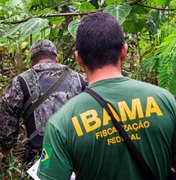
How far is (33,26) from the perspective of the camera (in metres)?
3.35

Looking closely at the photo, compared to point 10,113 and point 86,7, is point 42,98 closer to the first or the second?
point 10,113

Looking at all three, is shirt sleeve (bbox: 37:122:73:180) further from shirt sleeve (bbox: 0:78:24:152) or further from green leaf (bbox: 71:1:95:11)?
shirt sleeve (bbox: 0:78:24:152)

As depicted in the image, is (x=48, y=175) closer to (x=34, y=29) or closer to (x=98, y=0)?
(x=34, y=29)

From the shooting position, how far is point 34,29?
3.32m

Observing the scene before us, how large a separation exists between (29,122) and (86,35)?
203 cm

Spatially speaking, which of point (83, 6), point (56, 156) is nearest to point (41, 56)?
point (83, 6)

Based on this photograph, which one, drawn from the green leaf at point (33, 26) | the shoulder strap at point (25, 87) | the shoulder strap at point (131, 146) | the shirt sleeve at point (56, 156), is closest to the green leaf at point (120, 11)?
the green leaf at point (33, 26)

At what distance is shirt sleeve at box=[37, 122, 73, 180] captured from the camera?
1.90 m

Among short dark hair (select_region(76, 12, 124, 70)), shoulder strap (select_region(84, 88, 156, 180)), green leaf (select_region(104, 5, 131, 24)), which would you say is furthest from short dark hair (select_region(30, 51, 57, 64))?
shoulder strap (select_region(84, 88, 156, 180))

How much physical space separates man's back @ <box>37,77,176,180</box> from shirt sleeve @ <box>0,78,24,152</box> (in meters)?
1.92

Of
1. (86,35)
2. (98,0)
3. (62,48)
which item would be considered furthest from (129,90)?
(62,48)

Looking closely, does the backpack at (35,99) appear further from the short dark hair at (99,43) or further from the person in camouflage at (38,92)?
the short dark hair at (99,43)

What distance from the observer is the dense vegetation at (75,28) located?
3.12 meters

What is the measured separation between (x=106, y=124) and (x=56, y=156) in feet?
0.83
